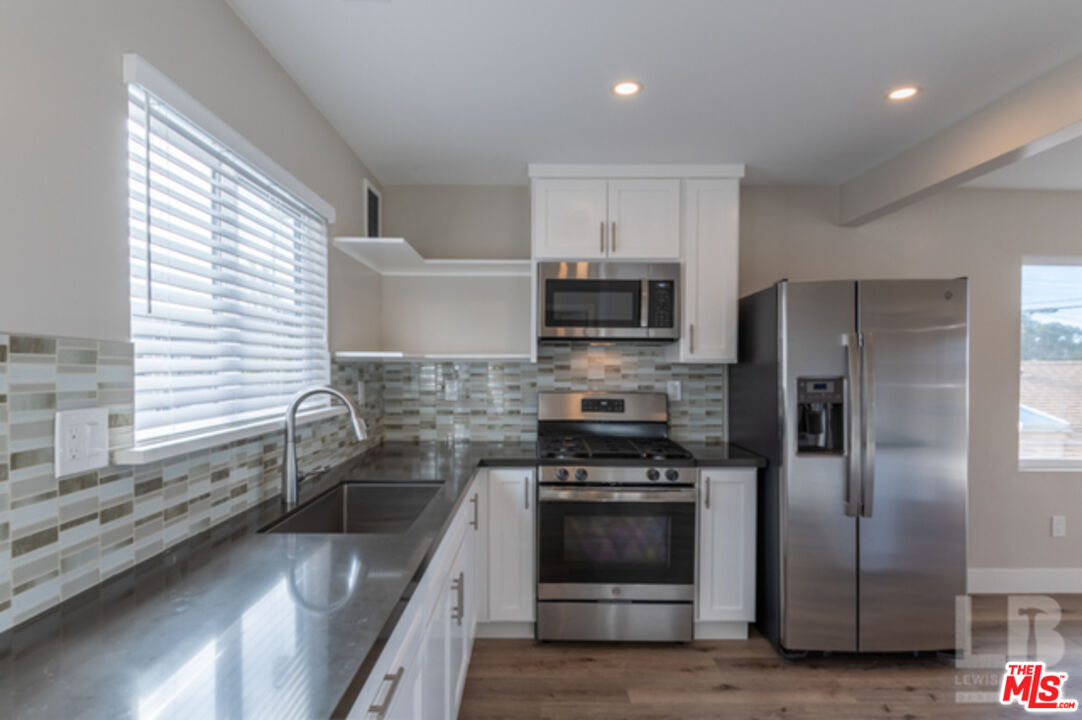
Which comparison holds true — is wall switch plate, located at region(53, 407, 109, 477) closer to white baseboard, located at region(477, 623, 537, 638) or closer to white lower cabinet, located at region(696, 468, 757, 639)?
white baseboard, located at region(477, 623, 537, 638)

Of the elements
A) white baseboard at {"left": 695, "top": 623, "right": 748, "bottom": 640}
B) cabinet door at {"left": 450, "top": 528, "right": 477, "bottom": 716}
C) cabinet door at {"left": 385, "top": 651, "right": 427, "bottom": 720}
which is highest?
cabinet door at {"left": 385, "top": 651, "right": 427, "bottom": 720}

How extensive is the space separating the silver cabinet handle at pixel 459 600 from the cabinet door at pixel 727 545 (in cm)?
120

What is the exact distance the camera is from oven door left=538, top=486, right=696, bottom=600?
7.86 feet

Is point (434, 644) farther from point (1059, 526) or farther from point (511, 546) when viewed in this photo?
point (1059, 526)

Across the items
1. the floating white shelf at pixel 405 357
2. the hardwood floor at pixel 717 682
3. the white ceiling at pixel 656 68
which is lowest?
the hardwood floor at pixel 717 682

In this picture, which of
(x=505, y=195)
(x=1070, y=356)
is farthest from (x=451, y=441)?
(x=1070, y=356)

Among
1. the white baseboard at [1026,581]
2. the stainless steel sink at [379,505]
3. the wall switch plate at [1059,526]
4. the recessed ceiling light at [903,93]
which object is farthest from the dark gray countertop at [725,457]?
the wall switch plate at [1059,526]

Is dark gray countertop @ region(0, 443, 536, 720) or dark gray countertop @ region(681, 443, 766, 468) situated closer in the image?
dark gray countertop @ region(0, 443, 536, 720)

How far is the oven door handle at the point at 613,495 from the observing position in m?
2.39

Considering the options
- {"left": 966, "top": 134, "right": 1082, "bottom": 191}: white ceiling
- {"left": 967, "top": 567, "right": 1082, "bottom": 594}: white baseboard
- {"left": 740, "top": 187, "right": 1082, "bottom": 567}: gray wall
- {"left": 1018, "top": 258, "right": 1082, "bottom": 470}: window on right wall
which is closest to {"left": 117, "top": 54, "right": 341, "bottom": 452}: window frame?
{"left": 740, "top": 187, "right": 1082, "bottom": 567}: gray wall

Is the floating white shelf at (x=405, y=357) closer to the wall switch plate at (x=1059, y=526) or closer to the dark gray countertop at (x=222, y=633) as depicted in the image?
the dark gray countertop at (x=222, y=633)

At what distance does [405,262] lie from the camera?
2.74 m

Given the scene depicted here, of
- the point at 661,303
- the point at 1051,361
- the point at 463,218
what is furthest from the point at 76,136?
the point at 1051,361

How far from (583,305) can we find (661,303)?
0.41 m
